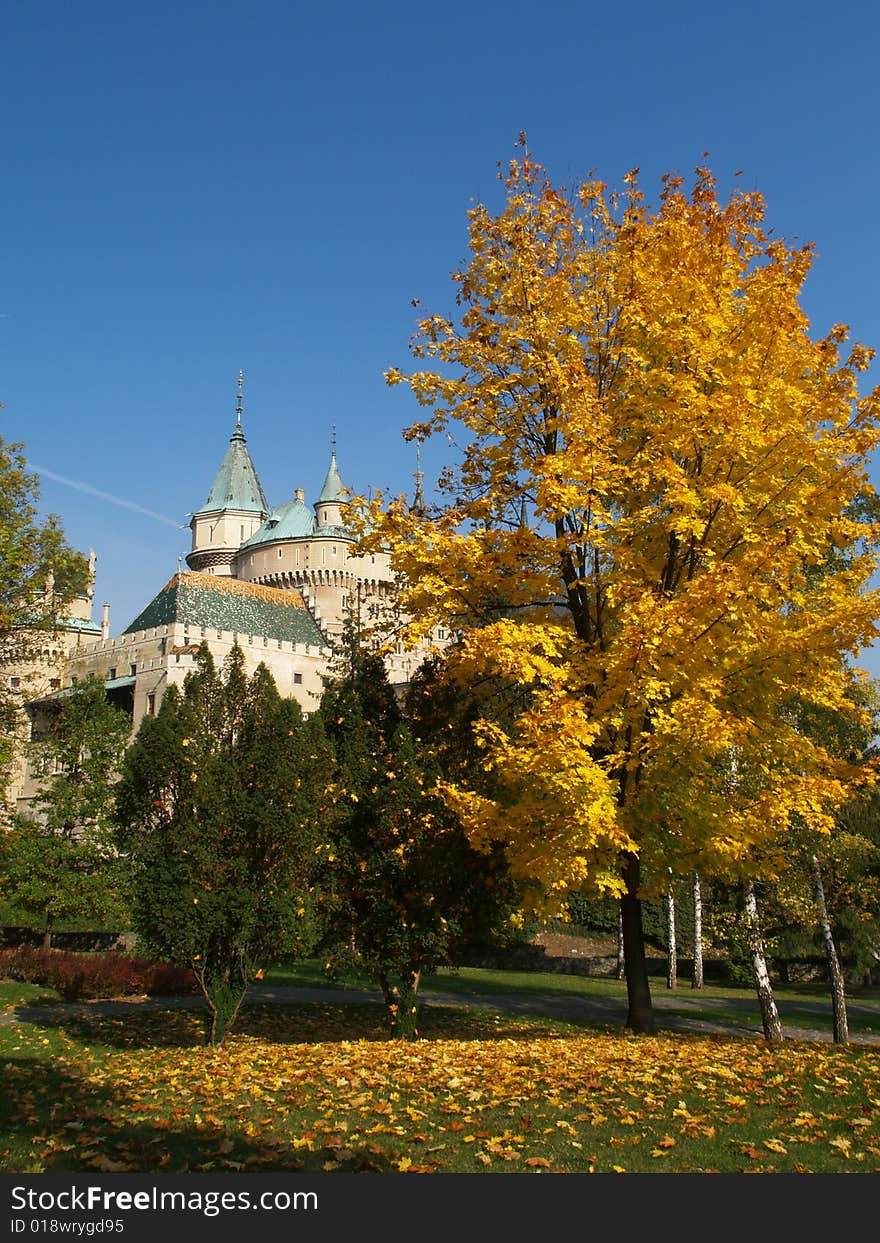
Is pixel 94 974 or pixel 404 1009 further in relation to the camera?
pixel 94 974

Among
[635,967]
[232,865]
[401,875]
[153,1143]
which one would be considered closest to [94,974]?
[232,865]

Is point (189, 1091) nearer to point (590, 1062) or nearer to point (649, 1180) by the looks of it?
point (590, 1062)

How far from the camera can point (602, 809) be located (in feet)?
31.4

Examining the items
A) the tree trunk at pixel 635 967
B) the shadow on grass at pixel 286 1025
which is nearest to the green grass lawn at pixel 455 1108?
the tree trunk at pixel 635 967

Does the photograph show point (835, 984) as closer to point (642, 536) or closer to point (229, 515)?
point (642, 536)

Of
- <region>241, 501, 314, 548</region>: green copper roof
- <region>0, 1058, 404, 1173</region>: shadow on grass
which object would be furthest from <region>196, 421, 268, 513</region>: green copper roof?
<region>0, 1058, 404, 1173</region>: shadow on grass

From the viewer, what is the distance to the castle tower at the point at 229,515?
81.5 metres

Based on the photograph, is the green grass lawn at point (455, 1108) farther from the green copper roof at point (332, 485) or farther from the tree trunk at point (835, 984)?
the green copper roof at point (332, 485)

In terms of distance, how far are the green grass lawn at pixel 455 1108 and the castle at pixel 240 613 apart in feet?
84.9

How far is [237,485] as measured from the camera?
278 ft

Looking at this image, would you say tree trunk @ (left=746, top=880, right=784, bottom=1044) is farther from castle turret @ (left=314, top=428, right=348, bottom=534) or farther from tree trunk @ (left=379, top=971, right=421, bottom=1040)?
castle turret @ (left=314, top=428, right=348, bottom=534)

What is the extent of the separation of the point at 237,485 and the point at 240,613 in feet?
103

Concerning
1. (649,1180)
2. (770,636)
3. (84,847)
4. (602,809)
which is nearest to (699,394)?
(770,636)

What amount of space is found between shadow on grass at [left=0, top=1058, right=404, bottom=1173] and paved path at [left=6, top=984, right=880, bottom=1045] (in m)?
9.89
